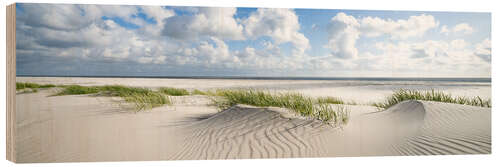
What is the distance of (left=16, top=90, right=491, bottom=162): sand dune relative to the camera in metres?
4.25

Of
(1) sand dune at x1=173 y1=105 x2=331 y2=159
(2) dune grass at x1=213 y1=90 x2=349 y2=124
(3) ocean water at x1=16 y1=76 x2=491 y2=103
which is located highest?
(3) ocean water at x1=16 y1=76 x2=491 y2=103

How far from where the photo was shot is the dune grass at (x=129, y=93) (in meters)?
4.66

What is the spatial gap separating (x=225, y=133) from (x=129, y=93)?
5.07ft

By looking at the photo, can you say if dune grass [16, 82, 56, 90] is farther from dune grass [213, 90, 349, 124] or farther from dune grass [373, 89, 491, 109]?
dune grass [373, 89, 491, 109]

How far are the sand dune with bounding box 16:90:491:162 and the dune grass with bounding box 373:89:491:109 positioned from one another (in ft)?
0.81

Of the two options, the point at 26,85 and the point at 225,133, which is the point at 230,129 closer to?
the point at 225,133

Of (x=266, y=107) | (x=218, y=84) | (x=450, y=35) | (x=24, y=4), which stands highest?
(x=24, y=4)

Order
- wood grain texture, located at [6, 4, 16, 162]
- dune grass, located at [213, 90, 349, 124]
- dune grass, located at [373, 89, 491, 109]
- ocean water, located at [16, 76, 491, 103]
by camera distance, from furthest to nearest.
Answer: dune grass, located at [373, 89, 491, 109], ocean water, located at [16, 76, 491, 103], dune grass, located at [213, 90, 349, 124], wood grain texture, located at [6, 4, 16, 162]

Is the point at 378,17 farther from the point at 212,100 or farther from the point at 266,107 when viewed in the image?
the point at 212,100

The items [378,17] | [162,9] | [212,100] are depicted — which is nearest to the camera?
[162,9]

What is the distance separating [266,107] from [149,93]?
5.58ft

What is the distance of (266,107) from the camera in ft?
15.8

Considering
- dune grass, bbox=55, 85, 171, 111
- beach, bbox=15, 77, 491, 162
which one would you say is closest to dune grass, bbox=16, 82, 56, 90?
beach, bbox=15, 77, 491, 162
